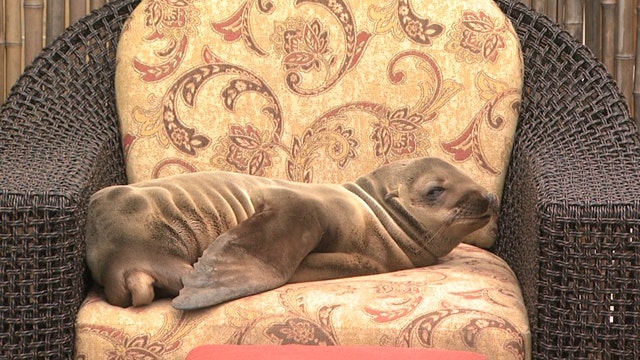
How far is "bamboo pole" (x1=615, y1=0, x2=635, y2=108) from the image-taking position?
338 cm

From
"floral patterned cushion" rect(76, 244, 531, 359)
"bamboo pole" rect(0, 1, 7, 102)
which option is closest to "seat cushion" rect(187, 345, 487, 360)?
"floral patterned cushion" rect(76, 244, 531, 359)

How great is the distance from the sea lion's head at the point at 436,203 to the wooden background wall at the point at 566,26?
0.91 m

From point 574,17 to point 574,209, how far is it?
1244 mm

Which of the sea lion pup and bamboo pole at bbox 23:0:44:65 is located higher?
bamboo pole at bbox 23:0:44:65

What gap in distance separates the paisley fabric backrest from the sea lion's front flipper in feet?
1.43

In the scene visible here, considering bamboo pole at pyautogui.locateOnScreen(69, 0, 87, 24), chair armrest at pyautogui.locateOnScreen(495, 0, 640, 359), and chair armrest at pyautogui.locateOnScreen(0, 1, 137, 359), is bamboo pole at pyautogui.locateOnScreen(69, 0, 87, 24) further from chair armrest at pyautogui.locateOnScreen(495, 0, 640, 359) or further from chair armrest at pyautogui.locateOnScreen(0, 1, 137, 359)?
chair armrest at pyautogui.locateOnScreen(495, 0, 640, 359)

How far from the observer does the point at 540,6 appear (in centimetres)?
335

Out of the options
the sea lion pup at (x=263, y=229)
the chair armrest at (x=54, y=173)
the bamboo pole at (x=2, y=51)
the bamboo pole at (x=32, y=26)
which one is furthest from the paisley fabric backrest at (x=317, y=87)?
the bamboo pole at (x=2, y=51)

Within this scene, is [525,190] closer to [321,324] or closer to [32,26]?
[321,324]

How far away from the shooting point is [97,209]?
2.50m

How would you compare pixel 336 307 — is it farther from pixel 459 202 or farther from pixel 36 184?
pixel 36 184

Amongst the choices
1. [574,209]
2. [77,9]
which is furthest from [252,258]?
[77,9]

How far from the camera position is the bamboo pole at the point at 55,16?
3354 mm

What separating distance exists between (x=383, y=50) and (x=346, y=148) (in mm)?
270
